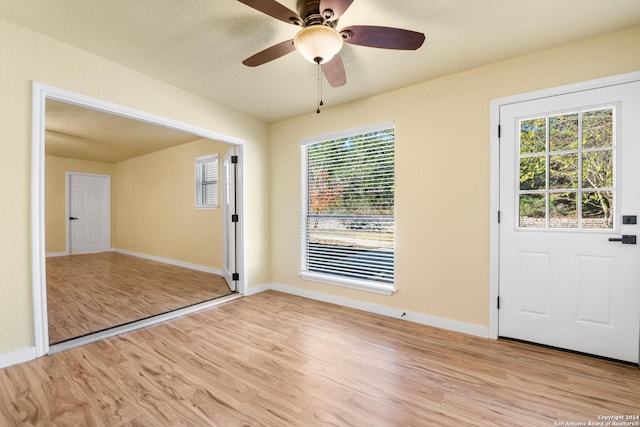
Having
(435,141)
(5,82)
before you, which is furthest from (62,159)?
(435,141)

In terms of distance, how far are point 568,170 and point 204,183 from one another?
5.38 meters

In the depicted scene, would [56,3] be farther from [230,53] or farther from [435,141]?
[435,141]

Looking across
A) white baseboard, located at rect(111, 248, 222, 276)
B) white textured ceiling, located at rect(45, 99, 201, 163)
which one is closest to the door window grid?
white textured ceiling, located at rect(45, 99, 201, 163)

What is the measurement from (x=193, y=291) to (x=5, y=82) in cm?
293

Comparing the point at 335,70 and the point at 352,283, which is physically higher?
the point at 335,70

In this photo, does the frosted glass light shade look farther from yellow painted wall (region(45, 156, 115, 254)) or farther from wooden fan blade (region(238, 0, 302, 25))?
yellow painted wall (region(45, 156, 115, 254))

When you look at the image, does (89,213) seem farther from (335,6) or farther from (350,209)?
(335,6)

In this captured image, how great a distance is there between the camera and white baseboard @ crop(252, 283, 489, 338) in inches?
103

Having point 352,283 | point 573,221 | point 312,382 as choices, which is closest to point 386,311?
point 352,283

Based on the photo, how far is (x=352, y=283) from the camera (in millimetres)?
3377

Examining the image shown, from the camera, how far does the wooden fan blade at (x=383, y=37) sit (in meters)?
1.64

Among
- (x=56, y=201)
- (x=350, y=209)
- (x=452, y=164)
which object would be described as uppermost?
(x=452, y=164)

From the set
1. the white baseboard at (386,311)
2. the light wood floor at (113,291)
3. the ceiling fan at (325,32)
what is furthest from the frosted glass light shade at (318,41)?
the light wood floor at (113,291)

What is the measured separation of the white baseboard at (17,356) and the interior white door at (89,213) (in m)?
6.46
